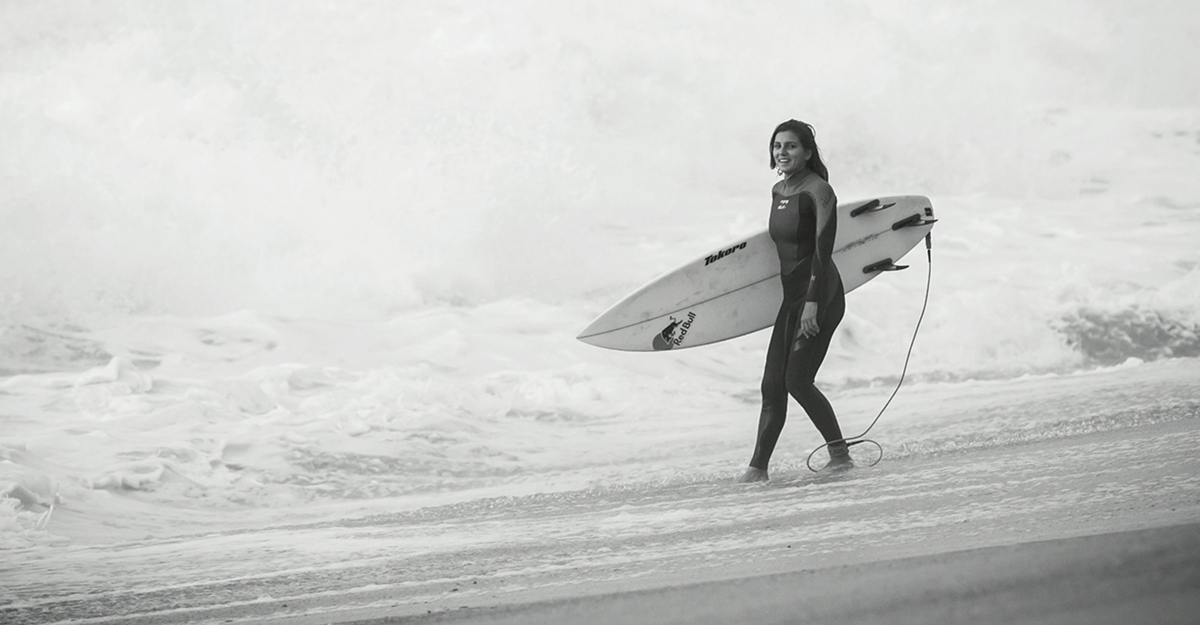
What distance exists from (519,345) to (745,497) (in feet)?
5.58

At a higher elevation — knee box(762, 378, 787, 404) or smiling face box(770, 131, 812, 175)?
smiling face box(770, 131, 812, 175)

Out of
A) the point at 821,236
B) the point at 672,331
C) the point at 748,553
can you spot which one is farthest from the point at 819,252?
the point at 748,553

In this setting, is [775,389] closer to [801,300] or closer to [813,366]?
[813,366]

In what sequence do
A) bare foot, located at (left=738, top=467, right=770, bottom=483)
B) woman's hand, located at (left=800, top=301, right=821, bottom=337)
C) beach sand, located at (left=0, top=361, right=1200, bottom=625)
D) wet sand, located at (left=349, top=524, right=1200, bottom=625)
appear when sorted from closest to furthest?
wet sand, located at (left=349, top=524, right=1200, bottom=625) → beach sand, located at (left=0, top=361, right=1200, bottom=625) → woman's hand, located at (left=800, top=301, right=821, bottom=337) → bare foot, located at (left=738, top=467, right=770, bottom=483)

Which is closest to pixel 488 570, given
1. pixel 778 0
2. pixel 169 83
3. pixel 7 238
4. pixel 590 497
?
pixel 590 497

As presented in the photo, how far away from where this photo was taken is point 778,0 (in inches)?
183

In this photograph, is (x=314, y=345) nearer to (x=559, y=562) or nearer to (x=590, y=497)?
(x=590, y=497)

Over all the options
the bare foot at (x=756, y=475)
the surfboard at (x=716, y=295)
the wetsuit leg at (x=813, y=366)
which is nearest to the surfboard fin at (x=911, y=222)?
the surfboard at (x=716, y=295)

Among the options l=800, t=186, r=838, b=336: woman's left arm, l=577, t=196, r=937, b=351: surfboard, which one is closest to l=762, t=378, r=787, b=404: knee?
l=800, t=186, r=838, b=336: woman's left arm

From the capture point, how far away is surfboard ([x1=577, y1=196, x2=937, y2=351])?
2936mm

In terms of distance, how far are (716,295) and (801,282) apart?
1.17ft

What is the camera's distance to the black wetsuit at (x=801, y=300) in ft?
8.48

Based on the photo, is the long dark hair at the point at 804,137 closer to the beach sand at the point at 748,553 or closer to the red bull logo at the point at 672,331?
the red bull logo at the point at 672,331

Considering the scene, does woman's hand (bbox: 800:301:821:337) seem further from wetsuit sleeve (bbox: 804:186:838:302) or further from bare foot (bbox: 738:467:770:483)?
bare foot (bbox: 738:467:770:483)
